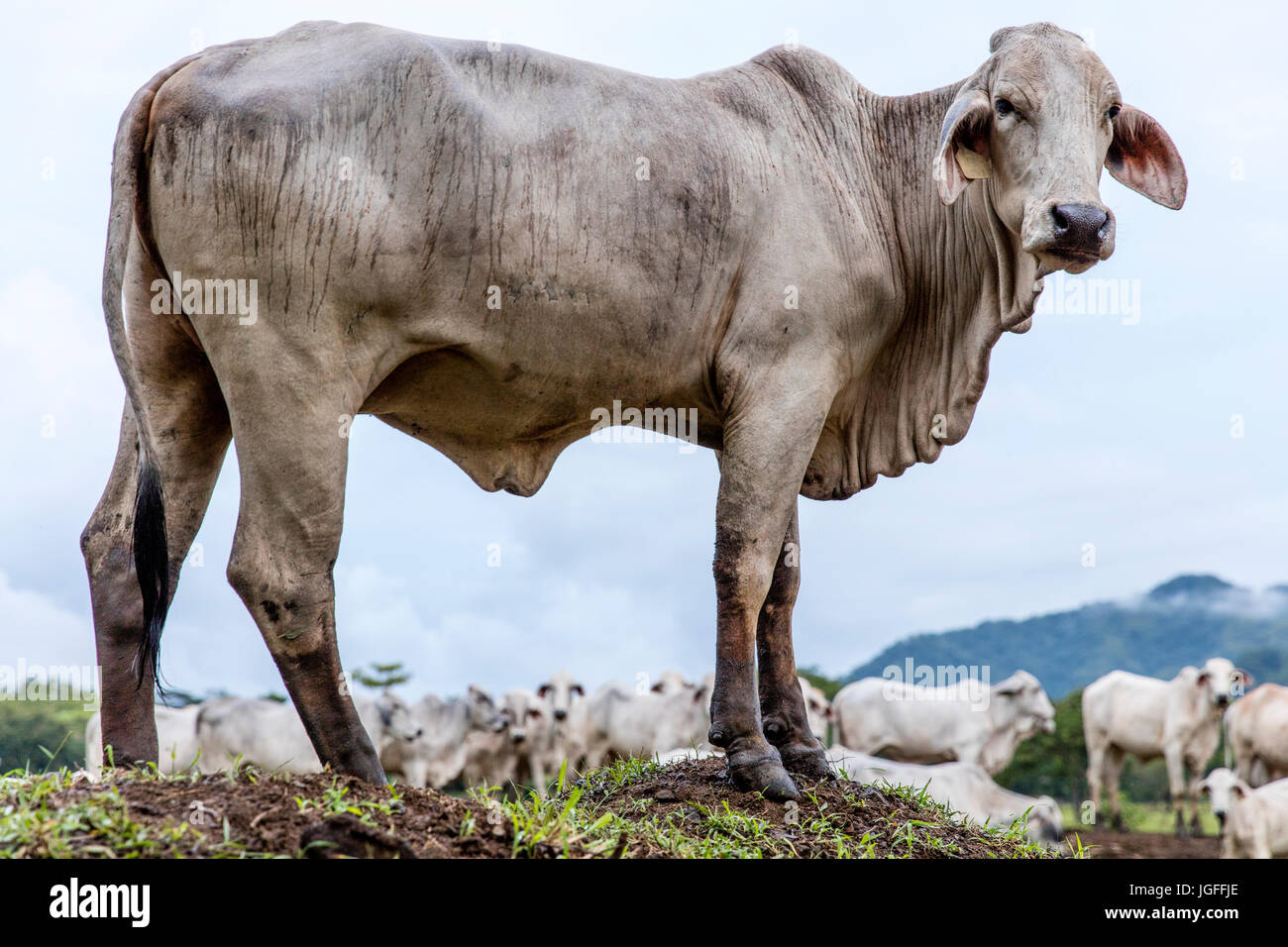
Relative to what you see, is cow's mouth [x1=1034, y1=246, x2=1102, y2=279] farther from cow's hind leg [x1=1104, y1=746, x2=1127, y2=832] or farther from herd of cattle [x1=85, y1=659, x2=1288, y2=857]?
cow's hind leg [x1=1104, y1=746, x2=1127, y2=832]

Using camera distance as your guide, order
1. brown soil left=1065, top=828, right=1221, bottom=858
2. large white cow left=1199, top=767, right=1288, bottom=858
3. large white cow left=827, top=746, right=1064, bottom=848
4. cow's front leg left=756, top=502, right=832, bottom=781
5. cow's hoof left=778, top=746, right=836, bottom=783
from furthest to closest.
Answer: brown soil left=1065, top=828, right=1221, bottom=858, large white cow left=1199, top=767, right=1288, bottom=858, large white cow left=827, top=746, right=1064, bottom=848, cow's front leg left=756, top=502, right=832, bottom=781, cow's hoof left=778, top=746, right=836, bottom=783

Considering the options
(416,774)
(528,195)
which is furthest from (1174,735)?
(528,195)

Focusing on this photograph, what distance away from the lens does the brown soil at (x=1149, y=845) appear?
1603 cm

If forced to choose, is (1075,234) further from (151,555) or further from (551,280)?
(151,555)

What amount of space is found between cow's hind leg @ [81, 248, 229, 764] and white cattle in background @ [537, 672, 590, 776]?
15985mm

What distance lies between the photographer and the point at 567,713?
20859 mm

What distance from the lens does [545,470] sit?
5.82 metres

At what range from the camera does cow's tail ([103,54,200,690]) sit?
14.9ft

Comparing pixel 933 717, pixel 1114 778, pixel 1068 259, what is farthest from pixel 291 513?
pixel 1114 778

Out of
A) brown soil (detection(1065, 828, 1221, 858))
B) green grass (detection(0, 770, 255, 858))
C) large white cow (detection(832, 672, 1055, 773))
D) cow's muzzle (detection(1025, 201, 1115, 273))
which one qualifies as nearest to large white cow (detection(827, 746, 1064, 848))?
brown soil (detection(1065, 828, 1221, 858))

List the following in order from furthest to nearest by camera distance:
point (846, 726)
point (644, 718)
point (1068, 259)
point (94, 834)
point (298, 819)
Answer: point (644, 718)
point (846, 726)
point (1068, 259)
point (298, 819)
point (94, 834)

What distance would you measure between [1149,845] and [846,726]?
4.37 metres

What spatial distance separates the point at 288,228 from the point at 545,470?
1756 millimetres

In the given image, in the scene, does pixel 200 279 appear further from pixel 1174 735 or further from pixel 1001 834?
pixel 1174 735
